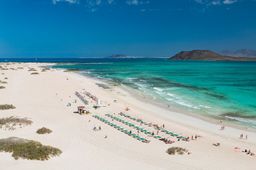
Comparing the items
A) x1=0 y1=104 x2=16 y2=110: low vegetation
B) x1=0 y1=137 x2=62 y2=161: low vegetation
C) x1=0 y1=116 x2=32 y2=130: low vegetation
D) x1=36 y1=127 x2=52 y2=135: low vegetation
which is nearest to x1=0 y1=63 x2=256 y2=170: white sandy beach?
x1=36 y1=127 x2=52 y2=135: low vegetation

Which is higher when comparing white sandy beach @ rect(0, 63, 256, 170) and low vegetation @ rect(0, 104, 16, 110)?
low vegetation @ rect(0, 104, 16, 110)

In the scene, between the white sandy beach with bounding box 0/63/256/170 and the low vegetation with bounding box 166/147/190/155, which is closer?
the white sandy beach with bounding box 0/63/256/170

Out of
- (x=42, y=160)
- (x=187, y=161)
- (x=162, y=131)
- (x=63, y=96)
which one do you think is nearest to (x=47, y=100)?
(x=63, y=96)

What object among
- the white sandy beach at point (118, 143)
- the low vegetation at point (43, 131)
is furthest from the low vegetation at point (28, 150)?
the low vegetation at point (43, 131)

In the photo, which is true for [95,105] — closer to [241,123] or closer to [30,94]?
[30,94]

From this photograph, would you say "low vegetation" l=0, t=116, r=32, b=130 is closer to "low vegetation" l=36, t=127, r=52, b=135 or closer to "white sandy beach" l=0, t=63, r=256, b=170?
"white sandy beach" l=0, t=63, r=256, b=170

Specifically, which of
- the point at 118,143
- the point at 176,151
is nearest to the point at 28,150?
the point at 118,143

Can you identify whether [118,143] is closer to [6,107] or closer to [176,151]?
[176,151]
